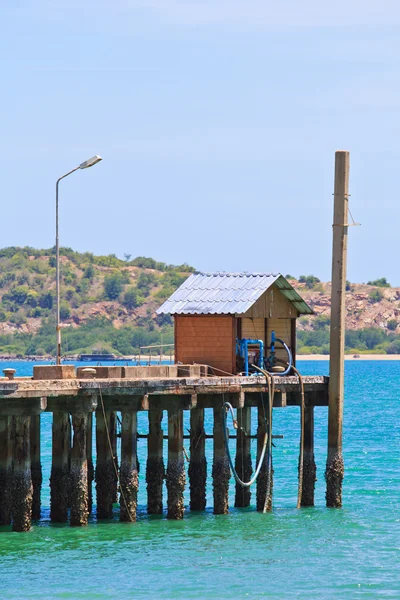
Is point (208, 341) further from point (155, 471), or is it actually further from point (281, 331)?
point (155, 471)

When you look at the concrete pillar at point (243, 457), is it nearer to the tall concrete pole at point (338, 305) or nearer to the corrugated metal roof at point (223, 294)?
the tall concrete pole at point (338, 305)

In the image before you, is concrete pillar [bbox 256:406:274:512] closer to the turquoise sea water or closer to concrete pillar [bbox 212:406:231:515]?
the turquoise sea water

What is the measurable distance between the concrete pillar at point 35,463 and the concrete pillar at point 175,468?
4183 millimetres

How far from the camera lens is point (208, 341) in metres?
45.5

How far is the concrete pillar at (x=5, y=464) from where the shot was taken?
39.1 metres

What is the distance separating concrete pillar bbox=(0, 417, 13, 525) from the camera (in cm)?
3906

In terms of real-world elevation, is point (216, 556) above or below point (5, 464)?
below

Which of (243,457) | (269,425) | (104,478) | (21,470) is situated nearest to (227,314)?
(269,425)

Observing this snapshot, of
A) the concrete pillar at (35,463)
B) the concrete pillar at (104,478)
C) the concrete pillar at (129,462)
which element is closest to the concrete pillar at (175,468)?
the concrete pillar at (129,462)

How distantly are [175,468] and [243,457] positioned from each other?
16.4 feet

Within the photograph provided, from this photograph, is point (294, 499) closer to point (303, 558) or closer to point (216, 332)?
point (216, 332)

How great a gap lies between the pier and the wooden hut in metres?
1.27

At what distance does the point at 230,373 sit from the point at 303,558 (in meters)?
7.75

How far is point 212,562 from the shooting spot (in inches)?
1494
